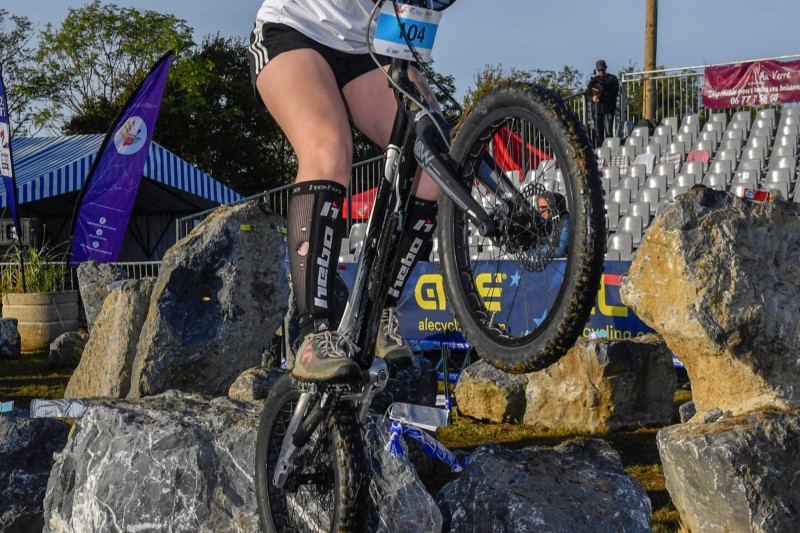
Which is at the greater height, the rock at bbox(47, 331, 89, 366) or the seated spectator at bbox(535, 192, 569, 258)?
the seated spectator at bbox(535, 192, 569, 258)

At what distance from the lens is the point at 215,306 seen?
6.99 m

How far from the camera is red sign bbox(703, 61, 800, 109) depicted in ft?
53.1

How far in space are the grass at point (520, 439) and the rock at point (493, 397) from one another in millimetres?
109

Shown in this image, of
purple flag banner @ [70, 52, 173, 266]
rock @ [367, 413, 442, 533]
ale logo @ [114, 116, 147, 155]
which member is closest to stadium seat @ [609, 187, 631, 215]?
purple flag banner @ [70, 52, 173, 266]

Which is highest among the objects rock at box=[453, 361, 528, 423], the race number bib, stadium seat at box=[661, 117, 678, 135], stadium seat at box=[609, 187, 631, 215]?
stadium seat at box=[661, 117, 678, 135]

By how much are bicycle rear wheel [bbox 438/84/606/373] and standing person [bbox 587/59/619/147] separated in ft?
45.4

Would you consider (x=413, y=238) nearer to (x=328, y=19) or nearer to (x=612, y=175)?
(x=328, y=19)

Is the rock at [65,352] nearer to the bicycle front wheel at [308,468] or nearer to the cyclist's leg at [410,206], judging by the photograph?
the bicycle front wheel at [308,468]

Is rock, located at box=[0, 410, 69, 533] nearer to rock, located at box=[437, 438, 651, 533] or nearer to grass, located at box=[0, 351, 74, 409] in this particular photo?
rock, located at box=[437, 438, 651, 533]

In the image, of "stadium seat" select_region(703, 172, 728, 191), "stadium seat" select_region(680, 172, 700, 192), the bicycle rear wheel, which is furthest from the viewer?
"stadium seat" select_region(680, 172, 700, 192)

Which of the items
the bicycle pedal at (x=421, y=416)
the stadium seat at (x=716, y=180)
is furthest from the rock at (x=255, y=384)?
the stadium seat at (x=716, y=180)

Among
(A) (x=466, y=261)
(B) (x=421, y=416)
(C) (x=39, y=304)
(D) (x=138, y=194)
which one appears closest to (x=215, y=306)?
(B) (x=421, y=416)

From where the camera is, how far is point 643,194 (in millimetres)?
13758

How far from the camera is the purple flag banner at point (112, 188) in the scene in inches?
661
